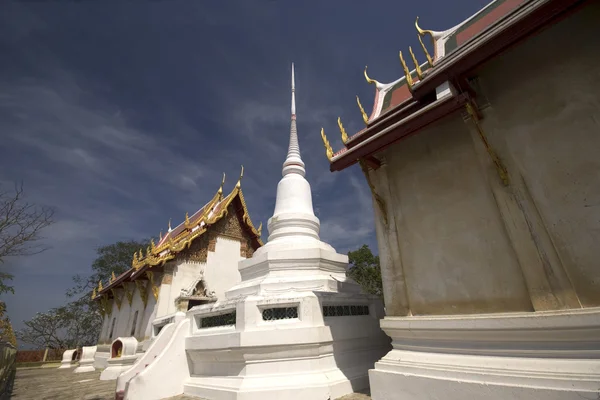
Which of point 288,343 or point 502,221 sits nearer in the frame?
point 502,221

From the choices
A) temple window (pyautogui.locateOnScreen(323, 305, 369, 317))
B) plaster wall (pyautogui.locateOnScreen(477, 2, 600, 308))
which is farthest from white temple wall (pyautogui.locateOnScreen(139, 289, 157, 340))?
plaster wall (pyautogui.locateOnScreen(477, 2, 600, 308))

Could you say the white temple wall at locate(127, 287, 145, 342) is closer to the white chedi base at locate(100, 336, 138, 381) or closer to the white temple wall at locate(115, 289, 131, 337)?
the white temple wall at locate(115, 289, 131, 337)

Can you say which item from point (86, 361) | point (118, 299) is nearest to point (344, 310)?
point (118, 299)

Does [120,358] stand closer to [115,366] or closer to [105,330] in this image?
[115,366]

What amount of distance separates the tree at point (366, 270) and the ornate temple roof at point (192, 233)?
967 cm

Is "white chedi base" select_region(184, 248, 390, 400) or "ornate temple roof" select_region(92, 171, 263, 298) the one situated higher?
"ornate temple roof" select_region(92, 171, 263, 298)

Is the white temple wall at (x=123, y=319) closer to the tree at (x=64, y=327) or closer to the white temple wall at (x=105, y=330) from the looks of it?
the white temple wall at (x=105, y=330)

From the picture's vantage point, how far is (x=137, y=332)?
14.0 meters

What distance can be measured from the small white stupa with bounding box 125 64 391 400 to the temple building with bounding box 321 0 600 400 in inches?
57.3

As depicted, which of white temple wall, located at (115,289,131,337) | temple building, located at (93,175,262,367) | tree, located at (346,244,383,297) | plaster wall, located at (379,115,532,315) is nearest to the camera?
plaster wall, located at (379,115,532,315)

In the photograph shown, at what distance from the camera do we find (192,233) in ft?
47.1

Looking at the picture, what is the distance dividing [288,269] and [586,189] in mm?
5762

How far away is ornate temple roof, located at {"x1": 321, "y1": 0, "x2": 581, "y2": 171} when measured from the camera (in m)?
3.74

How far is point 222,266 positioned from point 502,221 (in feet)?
44.1
